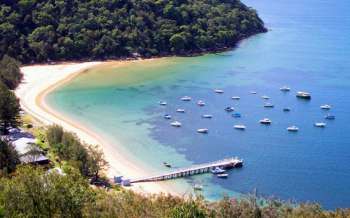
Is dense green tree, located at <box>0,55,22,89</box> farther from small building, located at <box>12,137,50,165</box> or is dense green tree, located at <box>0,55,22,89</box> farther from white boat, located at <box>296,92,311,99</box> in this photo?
white boat, located at <box>296,92,311,99</box>

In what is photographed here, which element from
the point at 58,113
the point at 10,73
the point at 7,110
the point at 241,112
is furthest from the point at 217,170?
the point at 10,73

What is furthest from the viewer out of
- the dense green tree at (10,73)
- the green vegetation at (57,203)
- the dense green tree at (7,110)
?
the dense green tree at (10,73)

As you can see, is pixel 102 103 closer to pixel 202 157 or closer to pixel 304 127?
pixel 202 157

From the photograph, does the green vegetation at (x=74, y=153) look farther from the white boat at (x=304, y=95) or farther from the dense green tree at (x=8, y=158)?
the white boat at (x=304, y=95)

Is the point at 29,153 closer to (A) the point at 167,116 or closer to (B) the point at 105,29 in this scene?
(A) the point at 167,116

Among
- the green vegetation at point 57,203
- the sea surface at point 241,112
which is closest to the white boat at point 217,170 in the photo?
the sea surface at point 241,112

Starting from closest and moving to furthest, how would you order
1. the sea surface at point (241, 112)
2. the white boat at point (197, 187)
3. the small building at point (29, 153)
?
the small building at point (29, 153)
the white boat at point (197, 187)
the sea surface at point (241, 112)
